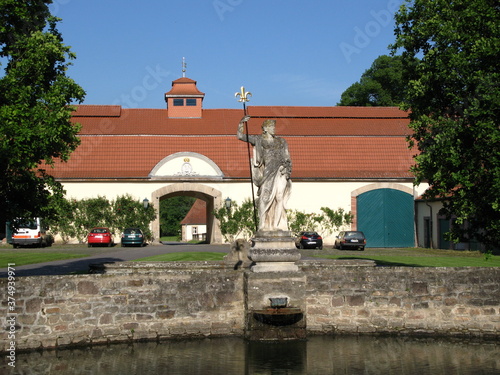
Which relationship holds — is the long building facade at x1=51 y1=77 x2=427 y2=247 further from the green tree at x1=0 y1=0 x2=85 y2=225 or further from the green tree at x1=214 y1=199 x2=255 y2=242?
the green tree at x1=0 y1=0 x2=85 y2=225

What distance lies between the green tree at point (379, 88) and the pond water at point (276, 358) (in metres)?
49.1

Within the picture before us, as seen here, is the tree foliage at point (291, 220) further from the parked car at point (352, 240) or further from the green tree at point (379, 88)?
the green tree at point (379, 88)

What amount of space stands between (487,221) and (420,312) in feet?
8.83

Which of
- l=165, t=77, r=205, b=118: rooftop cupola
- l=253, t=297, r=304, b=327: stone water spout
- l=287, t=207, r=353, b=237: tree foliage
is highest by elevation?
l=165, t=77, r=205, b=118: rooftop cupola

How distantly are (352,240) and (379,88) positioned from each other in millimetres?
28556

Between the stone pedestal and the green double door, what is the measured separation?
2674 centimetres

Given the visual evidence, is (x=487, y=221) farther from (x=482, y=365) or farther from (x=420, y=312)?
(x=482, y=365)

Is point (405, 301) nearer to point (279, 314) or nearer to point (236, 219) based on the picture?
point (279, 314)

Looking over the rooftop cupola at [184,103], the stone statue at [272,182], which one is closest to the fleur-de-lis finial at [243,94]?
the stone statue at [272,182]

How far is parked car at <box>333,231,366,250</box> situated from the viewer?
114ft

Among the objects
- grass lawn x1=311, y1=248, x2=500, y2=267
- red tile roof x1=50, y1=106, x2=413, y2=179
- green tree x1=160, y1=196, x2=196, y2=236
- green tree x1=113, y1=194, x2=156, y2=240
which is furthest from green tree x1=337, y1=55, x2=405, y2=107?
green tree x1=160, y1=196, x2=196, y2=236

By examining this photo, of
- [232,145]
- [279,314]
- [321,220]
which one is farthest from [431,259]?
[232,145]

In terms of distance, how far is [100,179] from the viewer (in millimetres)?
37500

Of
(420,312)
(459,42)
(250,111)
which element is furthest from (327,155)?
(420,312)
